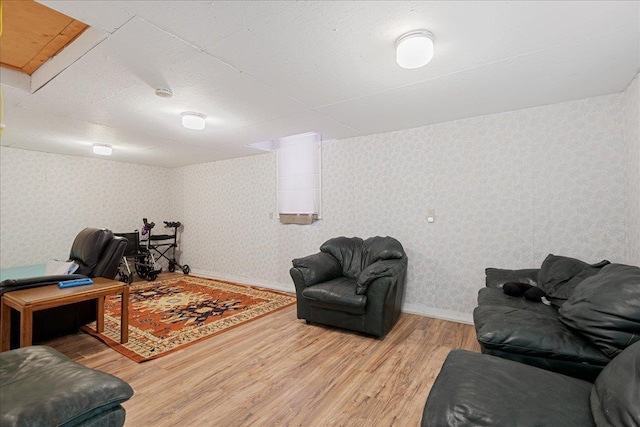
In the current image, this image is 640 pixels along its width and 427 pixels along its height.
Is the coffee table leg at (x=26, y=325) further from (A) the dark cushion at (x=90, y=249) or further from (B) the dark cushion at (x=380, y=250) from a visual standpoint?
(B) the dark cushion at (x=380, y=250)

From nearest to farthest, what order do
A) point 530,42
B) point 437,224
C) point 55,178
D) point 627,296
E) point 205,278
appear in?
point 627,296 → point 530,42 → point 437,224 → point 55,178 → point 205,278

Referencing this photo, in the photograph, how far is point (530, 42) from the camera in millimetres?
1818

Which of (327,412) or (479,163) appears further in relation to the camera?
(479,163)

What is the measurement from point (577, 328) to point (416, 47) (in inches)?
72.3

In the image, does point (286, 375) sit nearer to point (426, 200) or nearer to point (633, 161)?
point (426, 200)

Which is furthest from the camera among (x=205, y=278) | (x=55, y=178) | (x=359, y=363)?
(x=205, y=278)

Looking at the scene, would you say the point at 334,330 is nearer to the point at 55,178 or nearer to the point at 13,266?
the point at 13,266

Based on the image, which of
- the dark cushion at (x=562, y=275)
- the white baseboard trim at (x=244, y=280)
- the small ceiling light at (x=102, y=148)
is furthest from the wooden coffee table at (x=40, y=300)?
the dark cushion at (x=562, y=275)

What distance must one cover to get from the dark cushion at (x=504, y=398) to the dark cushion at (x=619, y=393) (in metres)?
0.06

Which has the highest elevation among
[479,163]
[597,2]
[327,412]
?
[597,2]

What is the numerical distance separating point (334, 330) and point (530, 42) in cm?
293

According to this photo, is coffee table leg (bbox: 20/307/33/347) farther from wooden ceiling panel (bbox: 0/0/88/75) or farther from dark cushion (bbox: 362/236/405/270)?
dark cushion (bbox: 362/236/405/270)

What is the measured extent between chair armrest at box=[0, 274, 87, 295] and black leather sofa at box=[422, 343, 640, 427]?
125 inches

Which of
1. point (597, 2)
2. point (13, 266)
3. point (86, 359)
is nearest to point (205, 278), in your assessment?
point (13, 266)
